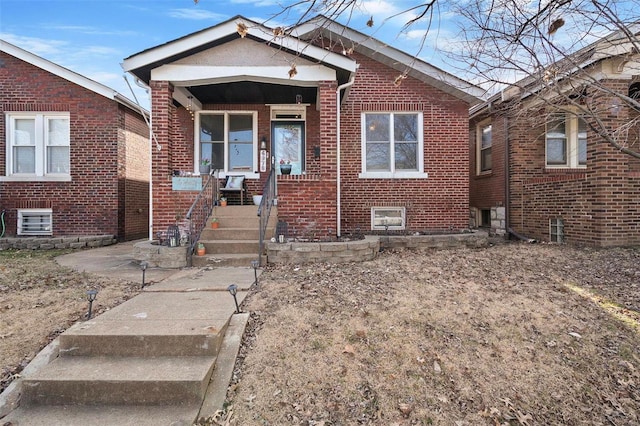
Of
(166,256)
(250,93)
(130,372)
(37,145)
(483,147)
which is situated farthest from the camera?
(483,147)

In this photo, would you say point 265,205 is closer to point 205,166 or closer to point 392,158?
point 205,166

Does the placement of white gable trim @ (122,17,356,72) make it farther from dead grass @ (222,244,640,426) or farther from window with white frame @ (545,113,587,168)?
window with white frame @ (545,113,587,168)

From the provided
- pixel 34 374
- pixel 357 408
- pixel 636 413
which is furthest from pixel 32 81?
pixel 636 413

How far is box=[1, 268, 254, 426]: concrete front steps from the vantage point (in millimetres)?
2516

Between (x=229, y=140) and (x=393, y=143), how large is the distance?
420 cm

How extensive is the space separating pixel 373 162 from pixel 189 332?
7.05 meters

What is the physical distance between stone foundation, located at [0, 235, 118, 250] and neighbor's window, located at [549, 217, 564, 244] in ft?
37.1

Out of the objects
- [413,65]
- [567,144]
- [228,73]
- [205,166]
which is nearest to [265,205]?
[205,166]

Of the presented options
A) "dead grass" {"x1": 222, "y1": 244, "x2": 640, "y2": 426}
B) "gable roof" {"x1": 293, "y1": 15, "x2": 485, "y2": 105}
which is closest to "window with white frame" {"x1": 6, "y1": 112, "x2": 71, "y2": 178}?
"gable roof" {"x1": 293, "y1": 15, "x2": 485, "y2": 105}

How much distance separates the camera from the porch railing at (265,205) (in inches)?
236

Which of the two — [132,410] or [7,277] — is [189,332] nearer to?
[132,410]

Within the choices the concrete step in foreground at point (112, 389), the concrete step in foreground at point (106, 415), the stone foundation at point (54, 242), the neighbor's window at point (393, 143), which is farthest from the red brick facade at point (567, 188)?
the stone foundation at point (54, 242)

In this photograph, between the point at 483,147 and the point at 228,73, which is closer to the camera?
the point at 228,73

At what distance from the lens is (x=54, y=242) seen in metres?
9.04
